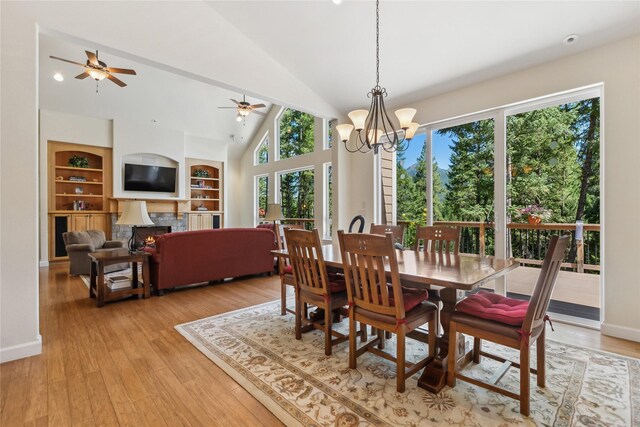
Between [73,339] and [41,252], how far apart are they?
5.19m

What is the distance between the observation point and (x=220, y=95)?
25.7 feet

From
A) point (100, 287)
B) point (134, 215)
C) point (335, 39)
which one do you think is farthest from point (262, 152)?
point (100, 287)

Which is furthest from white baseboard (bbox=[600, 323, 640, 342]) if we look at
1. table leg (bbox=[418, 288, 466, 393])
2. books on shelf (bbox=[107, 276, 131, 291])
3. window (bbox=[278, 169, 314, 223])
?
window (bbox=[278, 169, 314, 223])

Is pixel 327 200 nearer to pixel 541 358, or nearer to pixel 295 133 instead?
pixel 295 133

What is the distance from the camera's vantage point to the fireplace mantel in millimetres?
7290

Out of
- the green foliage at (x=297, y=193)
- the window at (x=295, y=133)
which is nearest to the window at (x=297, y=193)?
the green foliage at (x=297, y=193)

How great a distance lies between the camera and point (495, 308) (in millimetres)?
1950

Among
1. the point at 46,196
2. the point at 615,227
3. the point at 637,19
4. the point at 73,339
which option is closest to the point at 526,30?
the point at 637,19

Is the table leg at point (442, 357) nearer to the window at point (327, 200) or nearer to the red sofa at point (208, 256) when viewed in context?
the red sofa at point (208, 256)

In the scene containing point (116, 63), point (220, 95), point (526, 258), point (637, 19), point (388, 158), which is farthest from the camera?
point (220, 95)

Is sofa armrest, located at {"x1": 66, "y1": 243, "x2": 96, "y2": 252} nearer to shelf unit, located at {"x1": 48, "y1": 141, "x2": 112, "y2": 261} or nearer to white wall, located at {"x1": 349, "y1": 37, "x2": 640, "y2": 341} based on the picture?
shelf unit, located at {"x1": 48, "y1": 141, "x2": 112, "y2": 261}

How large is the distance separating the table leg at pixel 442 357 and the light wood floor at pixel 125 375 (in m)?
1.01

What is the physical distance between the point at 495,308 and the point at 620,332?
186 centimetres

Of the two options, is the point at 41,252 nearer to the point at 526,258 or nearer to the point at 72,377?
the point at 72,377
